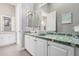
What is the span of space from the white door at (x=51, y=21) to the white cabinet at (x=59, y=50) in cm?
66

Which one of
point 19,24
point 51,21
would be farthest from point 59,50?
point 19,24

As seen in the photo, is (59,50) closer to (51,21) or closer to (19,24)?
(51,21)

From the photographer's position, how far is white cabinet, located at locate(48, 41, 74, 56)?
1.17 meters

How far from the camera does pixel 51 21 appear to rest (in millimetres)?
2266

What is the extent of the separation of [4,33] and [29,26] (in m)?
0.70

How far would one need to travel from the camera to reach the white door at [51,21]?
7.20 feet

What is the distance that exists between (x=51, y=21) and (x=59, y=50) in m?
1.00

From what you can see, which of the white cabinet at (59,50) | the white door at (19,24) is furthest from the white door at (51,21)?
the white door at (19,24)

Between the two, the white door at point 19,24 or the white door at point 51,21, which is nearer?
the white door at point 51,21

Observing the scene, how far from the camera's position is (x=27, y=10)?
3.14 metres

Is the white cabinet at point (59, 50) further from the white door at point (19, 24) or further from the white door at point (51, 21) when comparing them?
the white door at point (19, 24)

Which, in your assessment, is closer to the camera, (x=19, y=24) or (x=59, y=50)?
(x=59, y=50)

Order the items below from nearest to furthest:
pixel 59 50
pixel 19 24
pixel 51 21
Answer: pixel 59 50
pixel 51 21
pixel 19 24

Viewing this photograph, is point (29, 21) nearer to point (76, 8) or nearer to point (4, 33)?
point (4, 33)
